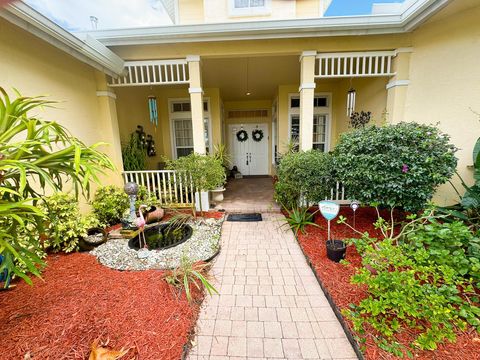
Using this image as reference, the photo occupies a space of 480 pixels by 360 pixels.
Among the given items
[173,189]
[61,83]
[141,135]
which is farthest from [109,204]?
[141,135]

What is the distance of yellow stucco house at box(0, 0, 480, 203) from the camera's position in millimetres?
3113

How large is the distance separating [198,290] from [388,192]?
2.92m

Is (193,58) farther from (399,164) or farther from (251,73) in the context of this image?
(399,164)

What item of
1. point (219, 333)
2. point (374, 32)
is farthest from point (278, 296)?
point (374, 32)

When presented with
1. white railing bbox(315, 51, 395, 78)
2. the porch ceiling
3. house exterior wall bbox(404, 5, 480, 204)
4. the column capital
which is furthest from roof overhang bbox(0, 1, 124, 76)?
house exterior wall bbox(404, 5, 480, 204)

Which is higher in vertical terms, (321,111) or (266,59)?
(266,59)

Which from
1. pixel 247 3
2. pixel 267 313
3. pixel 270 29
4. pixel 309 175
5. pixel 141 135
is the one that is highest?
pixel 247 3

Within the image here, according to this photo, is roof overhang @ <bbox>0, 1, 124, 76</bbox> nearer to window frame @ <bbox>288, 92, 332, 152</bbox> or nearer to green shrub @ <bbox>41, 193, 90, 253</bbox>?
green shrub @ <bbox>41, 193, 90, 253</bbox>

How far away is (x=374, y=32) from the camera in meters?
3.71

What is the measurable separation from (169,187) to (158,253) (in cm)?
176

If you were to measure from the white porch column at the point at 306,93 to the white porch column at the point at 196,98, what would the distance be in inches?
79.6

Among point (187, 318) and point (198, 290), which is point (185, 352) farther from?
point (198, 290)

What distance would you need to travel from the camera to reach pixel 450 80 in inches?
138

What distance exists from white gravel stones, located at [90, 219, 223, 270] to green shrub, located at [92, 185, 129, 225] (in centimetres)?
75
